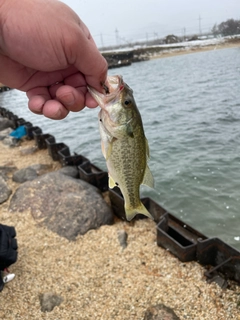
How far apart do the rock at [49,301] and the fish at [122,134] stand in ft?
8.54

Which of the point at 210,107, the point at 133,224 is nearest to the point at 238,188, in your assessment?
the point at 133,224

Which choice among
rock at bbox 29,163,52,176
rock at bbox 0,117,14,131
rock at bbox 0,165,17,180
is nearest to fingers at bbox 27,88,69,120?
rock at bbox 29,163,52,176

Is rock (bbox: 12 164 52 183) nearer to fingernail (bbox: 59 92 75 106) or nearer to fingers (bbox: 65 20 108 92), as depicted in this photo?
fingernail (bbox: 59 92 75 106)

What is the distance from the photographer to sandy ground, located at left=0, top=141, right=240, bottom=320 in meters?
4.26

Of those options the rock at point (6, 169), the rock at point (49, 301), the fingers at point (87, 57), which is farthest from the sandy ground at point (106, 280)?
the rock at point (6, 169)

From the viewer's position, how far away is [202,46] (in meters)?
80.1

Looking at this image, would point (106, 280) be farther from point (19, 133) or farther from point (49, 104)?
point (19, 133)

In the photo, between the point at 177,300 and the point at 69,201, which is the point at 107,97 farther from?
the point at 69,201

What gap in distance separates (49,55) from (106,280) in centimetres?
374

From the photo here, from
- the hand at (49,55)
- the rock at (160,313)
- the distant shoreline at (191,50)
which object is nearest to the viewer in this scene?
the hand at (49,55)

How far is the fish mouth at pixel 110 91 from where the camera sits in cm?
256

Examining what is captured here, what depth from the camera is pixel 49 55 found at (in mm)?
2535

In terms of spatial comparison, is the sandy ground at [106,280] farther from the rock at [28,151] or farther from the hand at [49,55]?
the rock at [28,151]

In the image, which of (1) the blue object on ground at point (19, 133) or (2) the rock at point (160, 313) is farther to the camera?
(1) the blue object on ground at point (19, 133)
